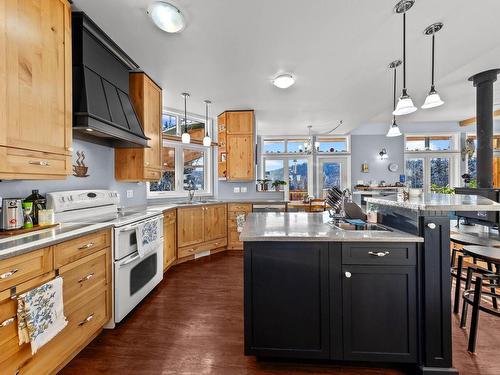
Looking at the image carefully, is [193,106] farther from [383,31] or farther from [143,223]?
[383,31]

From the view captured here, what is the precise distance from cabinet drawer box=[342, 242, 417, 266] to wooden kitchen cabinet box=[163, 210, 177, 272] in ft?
8.19

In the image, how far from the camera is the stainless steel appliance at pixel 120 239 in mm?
2057

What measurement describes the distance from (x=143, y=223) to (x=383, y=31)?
9.93 feet

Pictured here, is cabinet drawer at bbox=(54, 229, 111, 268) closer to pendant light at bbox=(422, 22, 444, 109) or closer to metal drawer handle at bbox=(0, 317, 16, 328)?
metal drawer handle at bbox=(0, 317, 16, 328)

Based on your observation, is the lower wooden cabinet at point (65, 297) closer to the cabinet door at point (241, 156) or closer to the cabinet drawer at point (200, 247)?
the cabinet drawer at point (200, 247)

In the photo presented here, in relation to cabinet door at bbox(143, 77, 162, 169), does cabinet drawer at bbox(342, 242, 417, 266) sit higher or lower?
lower

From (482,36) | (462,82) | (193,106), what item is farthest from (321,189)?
(482,36)

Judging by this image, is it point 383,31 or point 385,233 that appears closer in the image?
point 385,233

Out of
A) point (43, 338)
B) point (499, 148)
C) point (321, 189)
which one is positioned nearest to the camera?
point (43, 338)

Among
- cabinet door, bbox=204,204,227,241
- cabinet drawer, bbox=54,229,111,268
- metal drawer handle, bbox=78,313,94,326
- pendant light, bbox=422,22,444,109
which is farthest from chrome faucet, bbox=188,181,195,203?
pendant light, bbox=422,22,444,109

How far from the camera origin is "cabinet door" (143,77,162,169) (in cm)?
310

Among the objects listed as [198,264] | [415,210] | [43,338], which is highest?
[415,210]

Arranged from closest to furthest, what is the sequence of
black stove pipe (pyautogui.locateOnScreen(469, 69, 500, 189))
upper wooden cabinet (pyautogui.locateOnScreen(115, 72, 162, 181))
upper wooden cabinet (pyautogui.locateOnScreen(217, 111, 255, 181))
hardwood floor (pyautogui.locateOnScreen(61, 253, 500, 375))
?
hardwood floor (pyautogui.locateOnScreen(61, 253, 500, 375)) < upper wooden cabinet (pyautogui.locateOnScreen(115, 72, 162, 181)) < black stove pipe (pyautogui.locateOnScreen(469, 69, 500, 189)) < upper wooden cabinet (pyautogui.locateOnScreen(217, 111, 255, 181))

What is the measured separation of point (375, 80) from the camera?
3.45m
